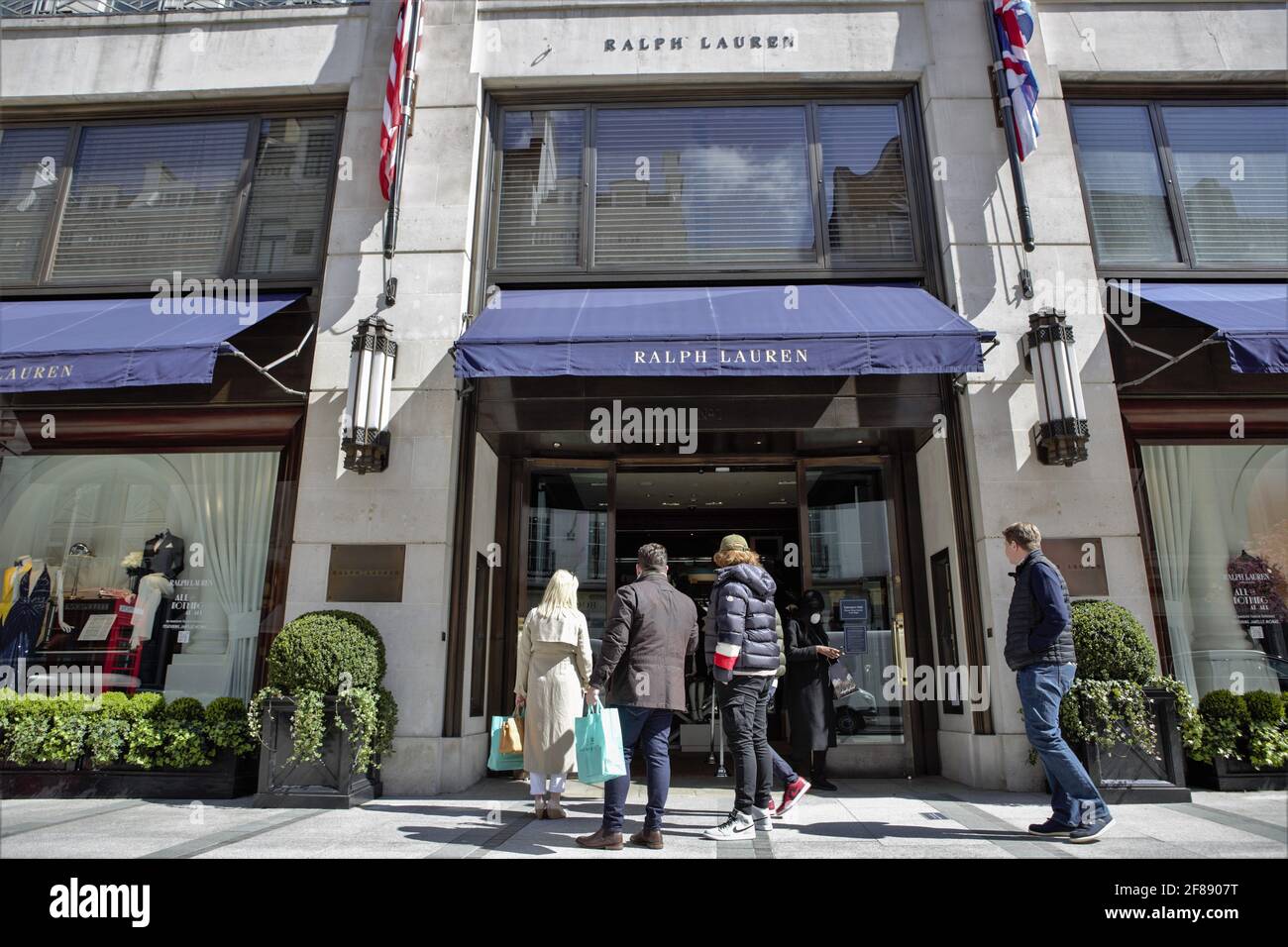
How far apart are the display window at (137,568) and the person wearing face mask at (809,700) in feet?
17.6

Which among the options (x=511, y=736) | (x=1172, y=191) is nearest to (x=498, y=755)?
(x=511, y=736)

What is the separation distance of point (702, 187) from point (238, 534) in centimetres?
649

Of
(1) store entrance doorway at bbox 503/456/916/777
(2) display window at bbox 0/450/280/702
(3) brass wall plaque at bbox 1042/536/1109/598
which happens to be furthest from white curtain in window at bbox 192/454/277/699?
(3) brass wall plaque at bbox 1042/536/1109/598

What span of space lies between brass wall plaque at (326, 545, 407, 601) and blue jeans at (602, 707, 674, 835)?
311 centimetres

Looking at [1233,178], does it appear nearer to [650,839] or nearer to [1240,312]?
[1240,312]

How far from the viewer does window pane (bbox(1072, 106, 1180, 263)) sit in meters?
8.31

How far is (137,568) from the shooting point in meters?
8.11

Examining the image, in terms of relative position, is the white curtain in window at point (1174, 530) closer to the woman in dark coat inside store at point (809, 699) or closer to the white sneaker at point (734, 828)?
the woman in dark coat inside store at point (809, 699)

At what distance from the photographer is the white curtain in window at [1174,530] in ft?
24.2

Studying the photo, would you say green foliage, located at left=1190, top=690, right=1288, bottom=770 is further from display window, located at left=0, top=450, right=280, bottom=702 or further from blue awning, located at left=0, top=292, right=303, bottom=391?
blue awning, located at left=0, top=292, right=303, bottom=391

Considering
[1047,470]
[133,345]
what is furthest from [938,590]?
[133,345]

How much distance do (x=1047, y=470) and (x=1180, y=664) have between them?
7.62 ft
